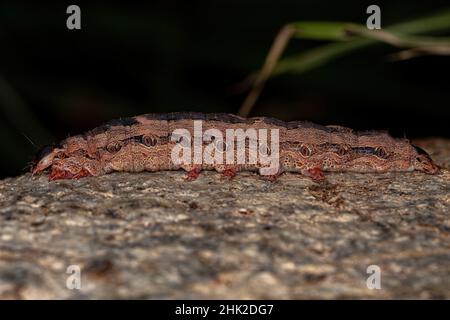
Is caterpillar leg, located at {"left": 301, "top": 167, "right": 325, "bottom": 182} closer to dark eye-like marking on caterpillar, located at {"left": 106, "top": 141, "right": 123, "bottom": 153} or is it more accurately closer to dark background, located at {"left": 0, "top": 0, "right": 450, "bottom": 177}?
dark eye-like marking on caterpillar, located at {"left": 106, "top": 141, "right": 123, "bottom": 153}

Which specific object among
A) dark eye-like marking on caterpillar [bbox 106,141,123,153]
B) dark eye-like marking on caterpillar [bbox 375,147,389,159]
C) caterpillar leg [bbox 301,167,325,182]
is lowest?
caterpillar leg [bbox 301,167,325,182]

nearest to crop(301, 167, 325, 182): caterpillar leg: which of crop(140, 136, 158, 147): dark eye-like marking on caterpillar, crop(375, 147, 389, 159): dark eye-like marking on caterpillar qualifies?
crop(375, 147, 389, 159): dark eye-like marking on caterpillar

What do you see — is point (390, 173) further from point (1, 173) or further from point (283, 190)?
point (1, 173)

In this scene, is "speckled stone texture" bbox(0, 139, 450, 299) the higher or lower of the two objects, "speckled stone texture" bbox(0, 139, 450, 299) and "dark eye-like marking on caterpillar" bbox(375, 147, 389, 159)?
the lower

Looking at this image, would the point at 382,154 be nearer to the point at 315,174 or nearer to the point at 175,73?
the point at 315,174

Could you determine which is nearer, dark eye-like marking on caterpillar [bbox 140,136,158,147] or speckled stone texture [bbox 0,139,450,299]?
speckled stone texture [bbox 0,139,450,299]

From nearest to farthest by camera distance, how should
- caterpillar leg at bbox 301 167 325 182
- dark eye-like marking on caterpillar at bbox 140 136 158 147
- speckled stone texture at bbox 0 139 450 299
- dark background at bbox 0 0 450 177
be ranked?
speckled stone texture at bbox 0 139 450 299
caterpillar leg at bbox 301 167 325 182
dark eye-like marking on caterpillar at bbox 140 136 158 147
dark background at bbox 0 0 450 177

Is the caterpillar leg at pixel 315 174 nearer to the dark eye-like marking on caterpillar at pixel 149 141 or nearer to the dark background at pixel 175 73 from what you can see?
the dark eye-like marking on caterpillar at pixel 149 141

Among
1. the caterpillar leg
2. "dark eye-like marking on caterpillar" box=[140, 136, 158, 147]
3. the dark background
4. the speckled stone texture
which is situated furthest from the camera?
the dark background
